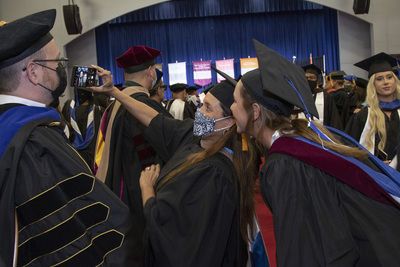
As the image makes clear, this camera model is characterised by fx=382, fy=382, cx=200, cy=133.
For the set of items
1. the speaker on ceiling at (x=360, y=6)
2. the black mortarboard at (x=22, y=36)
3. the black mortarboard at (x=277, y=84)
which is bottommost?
the black mortarboard at (x=277, y=84)

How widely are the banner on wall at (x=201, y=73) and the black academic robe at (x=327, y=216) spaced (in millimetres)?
16631

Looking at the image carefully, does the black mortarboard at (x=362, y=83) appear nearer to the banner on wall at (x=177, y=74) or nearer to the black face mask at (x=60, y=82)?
the black face mask at (x=60, y=82)

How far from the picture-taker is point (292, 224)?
1.60 meters

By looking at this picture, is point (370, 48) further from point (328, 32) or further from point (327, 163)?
point (327, 163)

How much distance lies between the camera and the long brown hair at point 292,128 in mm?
1746

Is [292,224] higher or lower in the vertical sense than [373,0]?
lower

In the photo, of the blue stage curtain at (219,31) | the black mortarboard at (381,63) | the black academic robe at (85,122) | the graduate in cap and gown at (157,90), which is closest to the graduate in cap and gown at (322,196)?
the graduate in cap and gown at (157,90)

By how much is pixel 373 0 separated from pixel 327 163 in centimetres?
1532

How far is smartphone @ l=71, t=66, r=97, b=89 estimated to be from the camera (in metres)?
2.50

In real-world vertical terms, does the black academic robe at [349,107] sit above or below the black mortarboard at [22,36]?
below

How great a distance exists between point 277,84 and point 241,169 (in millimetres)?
706

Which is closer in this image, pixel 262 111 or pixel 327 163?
pixel 327 163

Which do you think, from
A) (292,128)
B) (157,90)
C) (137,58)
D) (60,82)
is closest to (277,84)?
(292,128)

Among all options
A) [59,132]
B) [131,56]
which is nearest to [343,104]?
[131,56]
